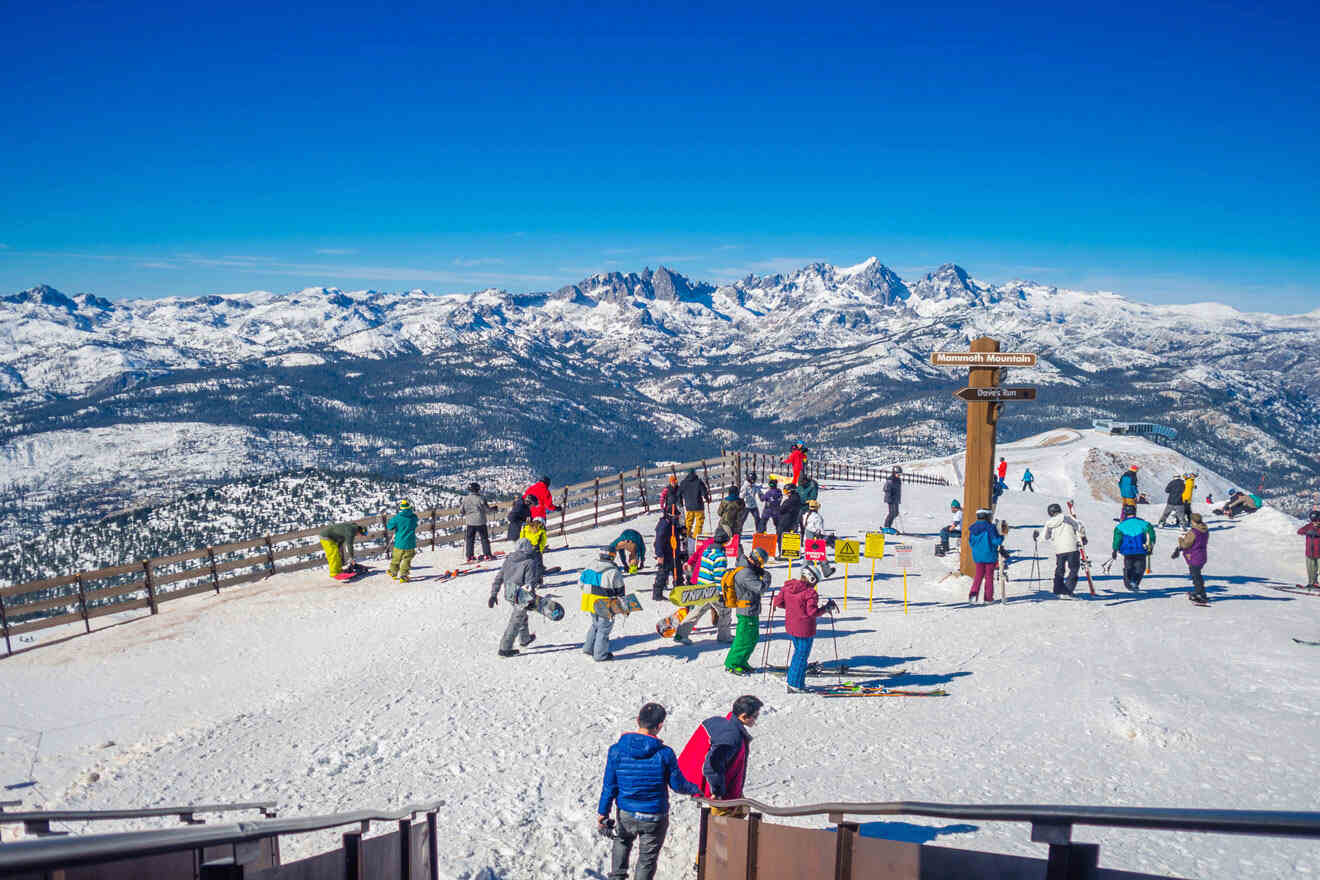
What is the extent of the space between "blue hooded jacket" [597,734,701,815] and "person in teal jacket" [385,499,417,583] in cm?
1301

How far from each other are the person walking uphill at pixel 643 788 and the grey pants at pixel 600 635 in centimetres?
579

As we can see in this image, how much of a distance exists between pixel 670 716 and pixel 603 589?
7.80 ft

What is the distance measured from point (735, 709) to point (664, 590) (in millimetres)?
8942

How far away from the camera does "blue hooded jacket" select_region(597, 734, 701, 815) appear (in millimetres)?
6027

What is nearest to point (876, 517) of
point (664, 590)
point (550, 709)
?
point (664, 590)

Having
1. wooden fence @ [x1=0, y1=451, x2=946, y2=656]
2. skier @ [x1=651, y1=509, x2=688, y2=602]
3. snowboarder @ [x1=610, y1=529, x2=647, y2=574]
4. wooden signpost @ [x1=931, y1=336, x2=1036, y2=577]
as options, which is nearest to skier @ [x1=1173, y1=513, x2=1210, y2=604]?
wooden signpost @ [x1=931, y1=336, x2=1036, y2=577]

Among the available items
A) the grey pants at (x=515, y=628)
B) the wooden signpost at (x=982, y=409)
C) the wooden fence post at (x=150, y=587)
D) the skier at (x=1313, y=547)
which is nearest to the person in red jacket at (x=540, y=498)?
the grey pants at (x=515, y=628)

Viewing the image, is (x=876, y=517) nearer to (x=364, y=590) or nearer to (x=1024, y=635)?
(x=1024, y=635)

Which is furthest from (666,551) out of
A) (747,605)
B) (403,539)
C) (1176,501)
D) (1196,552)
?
(1176,501)

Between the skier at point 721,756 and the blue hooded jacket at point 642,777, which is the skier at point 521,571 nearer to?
the skier at point 721,756

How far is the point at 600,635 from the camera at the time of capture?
1223 cm

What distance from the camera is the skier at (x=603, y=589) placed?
11.7 metres

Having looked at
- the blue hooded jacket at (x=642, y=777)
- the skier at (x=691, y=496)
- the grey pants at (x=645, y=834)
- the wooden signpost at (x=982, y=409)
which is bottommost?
the grey pants at (x=645, y=834)

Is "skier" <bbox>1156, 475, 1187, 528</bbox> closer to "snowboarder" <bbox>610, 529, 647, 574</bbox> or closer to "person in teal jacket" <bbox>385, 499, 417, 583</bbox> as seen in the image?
"snowboarder" <bbox>610, 529, 647, 574</bbox>
